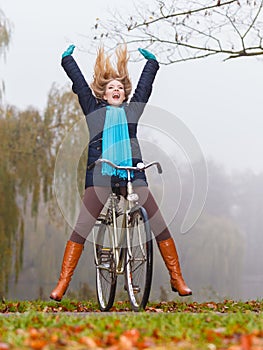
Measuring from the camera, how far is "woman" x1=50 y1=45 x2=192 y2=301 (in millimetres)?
4980

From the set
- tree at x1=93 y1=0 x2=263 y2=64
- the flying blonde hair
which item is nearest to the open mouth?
the flying blonde hair

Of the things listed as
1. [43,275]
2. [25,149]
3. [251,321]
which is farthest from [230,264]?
[251,321]

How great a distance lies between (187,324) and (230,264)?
10541mm

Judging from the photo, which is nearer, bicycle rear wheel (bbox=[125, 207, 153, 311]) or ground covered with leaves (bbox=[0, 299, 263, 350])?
ground covered with leaves (bbox=[0, 299, 263, 350])

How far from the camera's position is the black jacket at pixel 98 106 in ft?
16.9

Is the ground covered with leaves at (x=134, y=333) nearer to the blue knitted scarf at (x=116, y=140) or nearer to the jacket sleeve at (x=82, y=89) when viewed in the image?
the blue knitted scarf at (x=116, y=140)

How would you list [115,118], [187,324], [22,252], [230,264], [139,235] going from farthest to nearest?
[230,264] → [22,252] → [115,118] → [139,235] → [187,324]

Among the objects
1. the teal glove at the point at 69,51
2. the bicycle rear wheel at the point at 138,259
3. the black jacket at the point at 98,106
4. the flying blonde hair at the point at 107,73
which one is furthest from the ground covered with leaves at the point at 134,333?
the teal glove at the point at 69,51

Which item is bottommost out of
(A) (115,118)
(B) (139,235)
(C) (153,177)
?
(B) (139,235)

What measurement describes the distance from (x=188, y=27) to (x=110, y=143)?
397cm

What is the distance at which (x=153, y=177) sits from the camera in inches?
204

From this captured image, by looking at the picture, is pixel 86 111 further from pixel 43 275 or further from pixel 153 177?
pixel 43 275

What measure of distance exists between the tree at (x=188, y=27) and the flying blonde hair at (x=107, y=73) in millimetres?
3110

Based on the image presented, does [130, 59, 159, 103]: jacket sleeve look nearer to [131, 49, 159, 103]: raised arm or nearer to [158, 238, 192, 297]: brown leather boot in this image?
[131, 49, 159, 103]: raised arm
